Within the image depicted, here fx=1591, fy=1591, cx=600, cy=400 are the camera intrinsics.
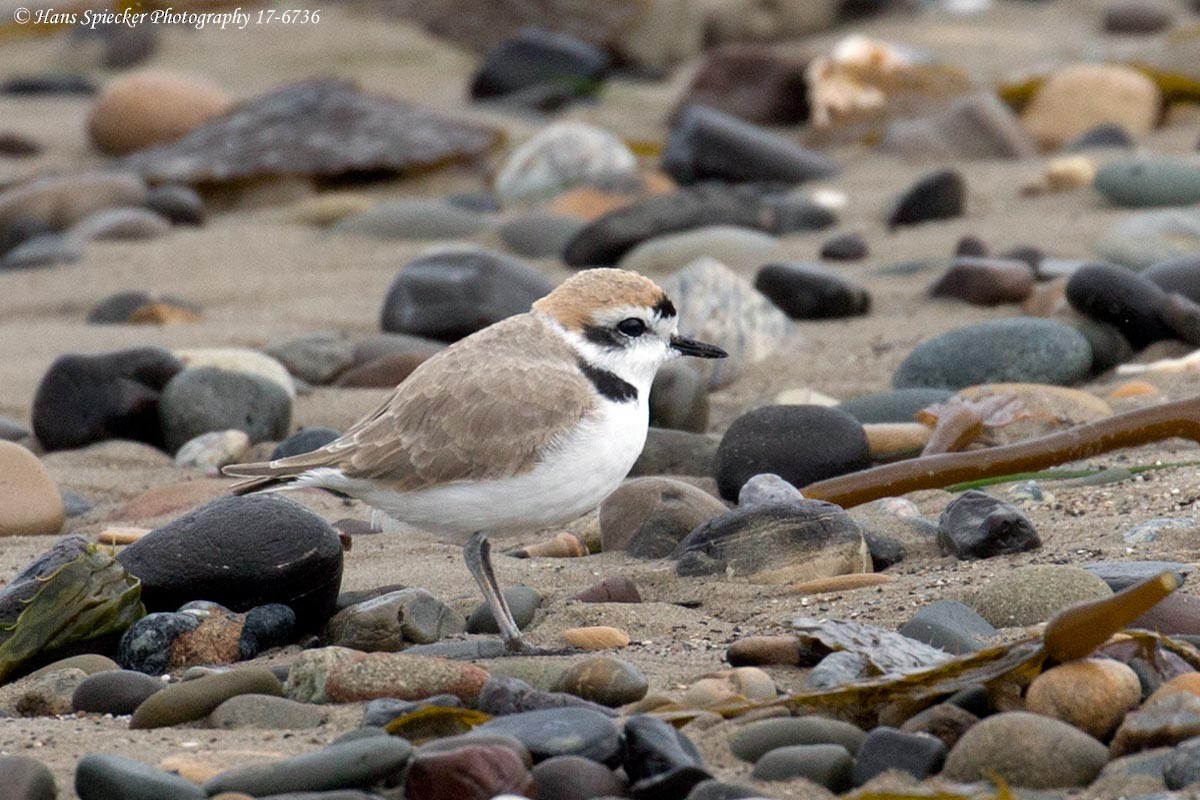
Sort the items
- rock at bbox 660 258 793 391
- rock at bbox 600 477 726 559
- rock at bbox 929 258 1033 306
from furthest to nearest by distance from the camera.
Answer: rock at bbox 929 258 1033 306, rock at bbox 660 258 793 391, rock at bbox 600 477 726 559

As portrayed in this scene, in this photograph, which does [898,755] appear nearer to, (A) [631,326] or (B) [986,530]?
(B) [986,530]

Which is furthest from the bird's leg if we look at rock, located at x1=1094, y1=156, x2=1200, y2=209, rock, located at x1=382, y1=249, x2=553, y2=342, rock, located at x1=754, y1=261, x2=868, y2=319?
rock, located at x1=1094, y1=156, x2=1200, y2=209

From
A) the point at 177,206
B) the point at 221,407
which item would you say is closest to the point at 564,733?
the point at 221,407

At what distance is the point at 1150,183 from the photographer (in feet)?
29.4

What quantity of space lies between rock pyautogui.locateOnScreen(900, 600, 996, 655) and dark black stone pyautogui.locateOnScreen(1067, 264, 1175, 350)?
298 cm

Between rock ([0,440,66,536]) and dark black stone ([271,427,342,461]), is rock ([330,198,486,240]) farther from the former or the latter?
rock ([0,440,66,536])

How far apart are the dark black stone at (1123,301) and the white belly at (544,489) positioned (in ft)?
9.99

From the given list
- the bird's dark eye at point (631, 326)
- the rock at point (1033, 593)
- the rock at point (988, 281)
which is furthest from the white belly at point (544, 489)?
the rock at point (988, 281)

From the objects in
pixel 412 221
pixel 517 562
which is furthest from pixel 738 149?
pixel 517 562

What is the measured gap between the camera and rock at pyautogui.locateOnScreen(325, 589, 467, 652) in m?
4.38

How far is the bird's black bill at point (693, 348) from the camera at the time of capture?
488cm

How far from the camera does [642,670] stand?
158 inches

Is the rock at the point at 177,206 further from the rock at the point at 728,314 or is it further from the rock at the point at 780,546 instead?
the rock at the point at 780,546

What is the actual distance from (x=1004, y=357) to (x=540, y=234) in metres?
3.59
